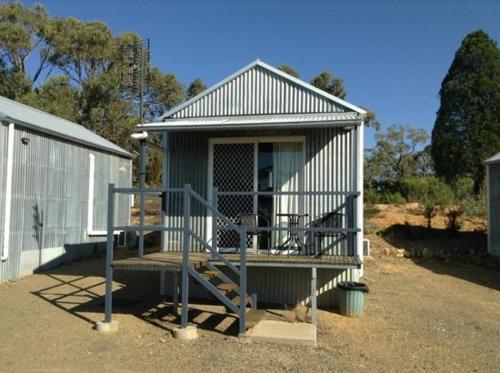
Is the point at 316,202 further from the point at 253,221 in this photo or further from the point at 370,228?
the point at 370,228

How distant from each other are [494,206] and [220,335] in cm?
1018

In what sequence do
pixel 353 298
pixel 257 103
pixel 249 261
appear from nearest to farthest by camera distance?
pixel 249 261 < pixel 353 298 < pixel 257 103

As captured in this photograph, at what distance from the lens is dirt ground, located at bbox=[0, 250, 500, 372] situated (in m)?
5.61

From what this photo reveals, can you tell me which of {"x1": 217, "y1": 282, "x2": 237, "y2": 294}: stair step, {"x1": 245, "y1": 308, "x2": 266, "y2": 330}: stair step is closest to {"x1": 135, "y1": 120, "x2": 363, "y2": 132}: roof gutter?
{"x1": 217, "y1": 282, "x2": 237, "y2": 294}: stair step

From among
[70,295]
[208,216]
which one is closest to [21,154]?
[70,295]

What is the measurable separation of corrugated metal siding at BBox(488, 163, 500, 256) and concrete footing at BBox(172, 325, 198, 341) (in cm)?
1002

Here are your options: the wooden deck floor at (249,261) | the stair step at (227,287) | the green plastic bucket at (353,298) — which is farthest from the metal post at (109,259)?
the green plastic bucket at (353,298)

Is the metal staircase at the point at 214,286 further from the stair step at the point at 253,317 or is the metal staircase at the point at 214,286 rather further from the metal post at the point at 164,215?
the metal post at the point at 164,215

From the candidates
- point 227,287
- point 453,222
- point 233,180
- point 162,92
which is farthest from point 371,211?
point 162,92

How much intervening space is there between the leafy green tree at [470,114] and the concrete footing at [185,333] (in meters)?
18.5

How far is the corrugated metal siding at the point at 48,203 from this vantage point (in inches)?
429

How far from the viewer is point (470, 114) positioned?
22.0 m

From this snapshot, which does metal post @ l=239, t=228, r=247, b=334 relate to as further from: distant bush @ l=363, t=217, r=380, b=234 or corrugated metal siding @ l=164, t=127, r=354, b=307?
distant bush @ l=363, t=217, r=380, b=234

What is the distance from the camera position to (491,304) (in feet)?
30.2
